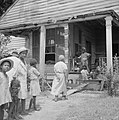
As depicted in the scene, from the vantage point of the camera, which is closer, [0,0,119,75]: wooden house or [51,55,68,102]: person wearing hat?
[51,55,68,102]: person wearing hat

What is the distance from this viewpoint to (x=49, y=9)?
13.8 m

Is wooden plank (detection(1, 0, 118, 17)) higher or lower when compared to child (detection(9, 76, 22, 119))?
higher

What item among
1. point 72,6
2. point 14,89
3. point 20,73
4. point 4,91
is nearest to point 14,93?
point 14,89

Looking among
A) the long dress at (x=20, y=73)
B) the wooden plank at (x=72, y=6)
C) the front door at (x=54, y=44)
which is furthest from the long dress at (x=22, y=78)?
the wooden plank at (x=72, y=6)

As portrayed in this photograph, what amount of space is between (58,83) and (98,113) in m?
2.78

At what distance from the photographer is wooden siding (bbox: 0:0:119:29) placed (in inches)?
469

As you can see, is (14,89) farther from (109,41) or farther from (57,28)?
(57,28)

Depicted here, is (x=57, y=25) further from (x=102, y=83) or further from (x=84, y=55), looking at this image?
(x=102, y=83)

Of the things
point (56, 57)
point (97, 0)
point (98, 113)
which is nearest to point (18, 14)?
point (56, 57)

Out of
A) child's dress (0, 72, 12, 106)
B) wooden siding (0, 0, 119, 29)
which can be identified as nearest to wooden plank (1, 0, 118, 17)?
wooden siding (0, 0, 119, 29)

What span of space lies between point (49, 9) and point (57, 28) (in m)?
2.06

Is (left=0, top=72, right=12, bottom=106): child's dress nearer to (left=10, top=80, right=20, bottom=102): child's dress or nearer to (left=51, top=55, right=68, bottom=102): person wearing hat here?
(left=10, top=80, right=20, bottom=102): child's dress

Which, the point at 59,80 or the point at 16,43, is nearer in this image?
the point at 59,80

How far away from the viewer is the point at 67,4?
43.1 feet
